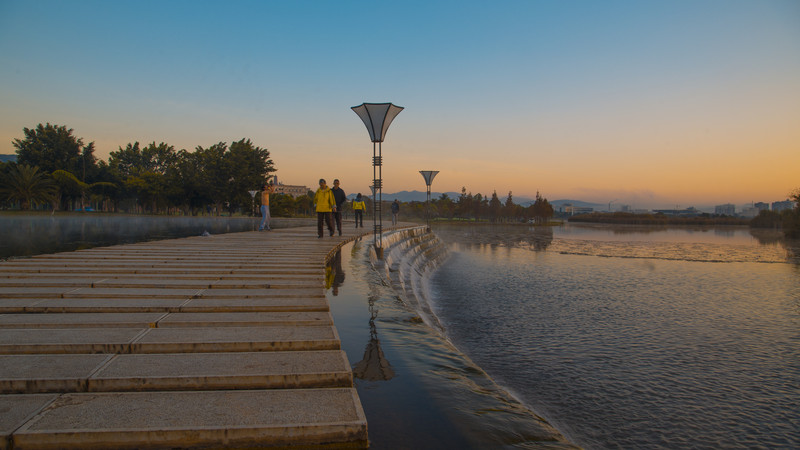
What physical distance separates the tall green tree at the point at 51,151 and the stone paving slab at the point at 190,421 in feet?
273

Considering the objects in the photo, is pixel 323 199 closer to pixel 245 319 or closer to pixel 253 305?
pixel 253 305

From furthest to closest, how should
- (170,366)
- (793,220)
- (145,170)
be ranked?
(145,170) → (793,220) → (170,366)

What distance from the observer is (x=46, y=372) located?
2.96 m

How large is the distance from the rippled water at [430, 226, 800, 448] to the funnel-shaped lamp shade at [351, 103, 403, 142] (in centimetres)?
502

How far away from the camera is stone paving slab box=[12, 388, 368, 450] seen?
2314 millimetres

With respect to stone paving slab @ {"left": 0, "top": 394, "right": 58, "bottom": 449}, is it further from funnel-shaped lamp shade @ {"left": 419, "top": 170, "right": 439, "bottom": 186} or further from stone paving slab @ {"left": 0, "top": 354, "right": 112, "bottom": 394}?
funnel-shaped lamp shade @ {"left": 419, "top": 170, "right": 439, "bottom": 186}

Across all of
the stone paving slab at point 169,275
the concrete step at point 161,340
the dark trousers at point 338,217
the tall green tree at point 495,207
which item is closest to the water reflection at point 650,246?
the dark trousers at point 338,217

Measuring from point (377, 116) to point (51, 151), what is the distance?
7709cm

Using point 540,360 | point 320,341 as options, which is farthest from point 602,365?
point 320,341

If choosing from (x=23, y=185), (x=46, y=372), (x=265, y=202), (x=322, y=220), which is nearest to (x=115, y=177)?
(x=23, y=185)

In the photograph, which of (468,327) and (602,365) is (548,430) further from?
(468,327)

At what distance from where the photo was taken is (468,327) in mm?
8656

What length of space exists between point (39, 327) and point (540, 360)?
5.82 m

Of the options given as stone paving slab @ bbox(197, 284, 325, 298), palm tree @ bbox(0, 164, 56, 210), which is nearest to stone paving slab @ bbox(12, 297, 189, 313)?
stone paving slab @ bbox(197, 284, 325, 298)
